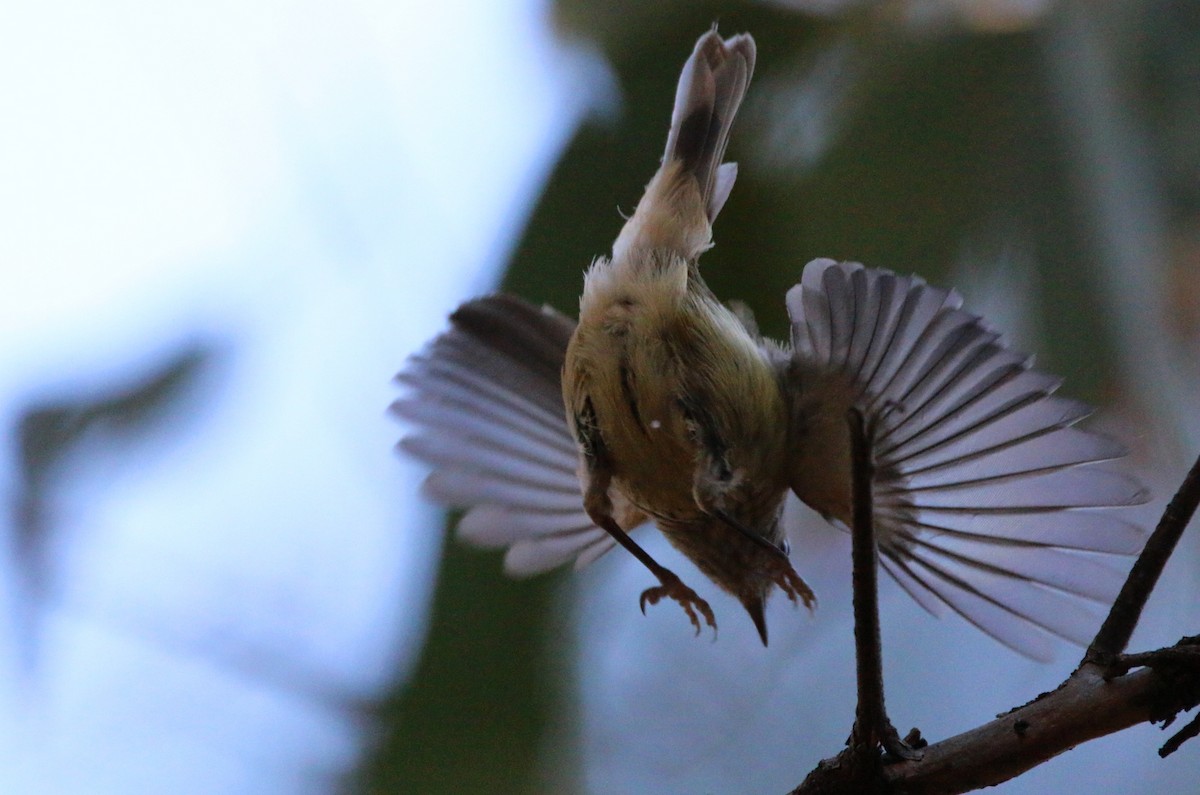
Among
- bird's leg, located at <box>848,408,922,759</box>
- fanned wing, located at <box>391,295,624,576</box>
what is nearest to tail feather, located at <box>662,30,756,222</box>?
fanned wing, located at <box>391,295,624,576</box>

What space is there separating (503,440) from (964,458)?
2.32ft

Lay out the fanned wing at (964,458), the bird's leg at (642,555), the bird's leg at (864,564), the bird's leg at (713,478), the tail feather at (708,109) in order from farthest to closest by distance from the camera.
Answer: the tail feather at (708,109), the bird's leg at (642,555), the bird's leg at (713,478), the fanned wing at (964,458), the bird's leg at (864,564)

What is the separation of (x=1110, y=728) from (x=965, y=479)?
53 centimetres

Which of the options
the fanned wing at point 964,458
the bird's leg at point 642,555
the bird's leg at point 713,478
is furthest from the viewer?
the bird's leg at point 642,555

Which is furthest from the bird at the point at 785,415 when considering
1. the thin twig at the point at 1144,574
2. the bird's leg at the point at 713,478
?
the thin twig at the point at 1144,574

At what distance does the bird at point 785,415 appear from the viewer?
119 cm

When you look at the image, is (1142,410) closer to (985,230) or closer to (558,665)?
(985,230)

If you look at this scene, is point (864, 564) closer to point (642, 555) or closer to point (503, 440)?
point (642, 555)

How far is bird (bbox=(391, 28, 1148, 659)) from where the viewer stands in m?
1.19

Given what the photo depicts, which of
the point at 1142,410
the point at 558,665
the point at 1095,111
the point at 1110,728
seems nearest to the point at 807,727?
the point at 558,665

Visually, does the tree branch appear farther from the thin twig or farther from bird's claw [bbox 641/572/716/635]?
bird's claw [bbox 641/572/716/635]

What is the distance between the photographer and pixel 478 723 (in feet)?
7.29

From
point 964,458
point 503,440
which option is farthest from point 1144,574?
point 503,440

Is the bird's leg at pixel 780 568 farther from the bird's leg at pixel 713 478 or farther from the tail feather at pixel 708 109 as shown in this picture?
the tail feather at pixel 708 109
